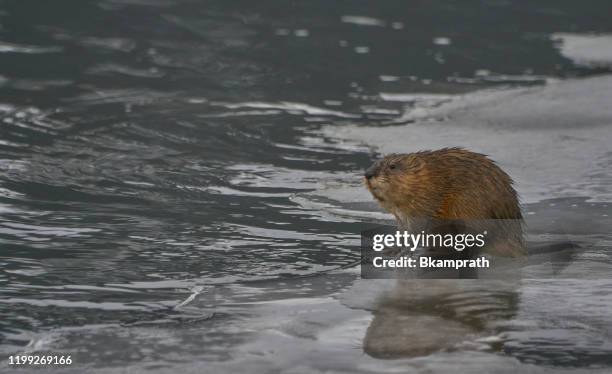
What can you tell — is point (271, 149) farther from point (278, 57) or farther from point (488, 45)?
point (488, 45)

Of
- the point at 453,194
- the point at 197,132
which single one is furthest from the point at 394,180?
the point at 197,132

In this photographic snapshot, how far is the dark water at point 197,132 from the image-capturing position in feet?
22.0

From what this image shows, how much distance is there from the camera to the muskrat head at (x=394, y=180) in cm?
706

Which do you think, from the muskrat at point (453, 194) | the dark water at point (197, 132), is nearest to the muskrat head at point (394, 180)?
the muskrat at point (453, 194)

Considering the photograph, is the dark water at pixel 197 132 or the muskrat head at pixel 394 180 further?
the muskrat head at pixel 394 180

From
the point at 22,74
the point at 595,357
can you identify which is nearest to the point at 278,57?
the point at 22,74

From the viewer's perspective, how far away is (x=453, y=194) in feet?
23.0

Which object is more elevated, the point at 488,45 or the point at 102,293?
the point at 488,45

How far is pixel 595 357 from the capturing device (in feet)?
17.7

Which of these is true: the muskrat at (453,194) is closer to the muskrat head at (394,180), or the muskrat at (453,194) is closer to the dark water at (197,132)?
the muskrat head at (394,180)

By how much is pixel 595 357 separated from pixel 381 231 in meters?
2.63

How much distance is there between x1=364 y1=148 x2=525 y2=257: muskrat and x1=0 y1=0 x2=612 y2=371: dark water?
524 millimetres

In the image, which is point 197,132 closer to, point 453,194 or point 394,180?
point 394,180

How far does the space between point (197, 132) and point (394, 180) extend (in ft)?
14.4
